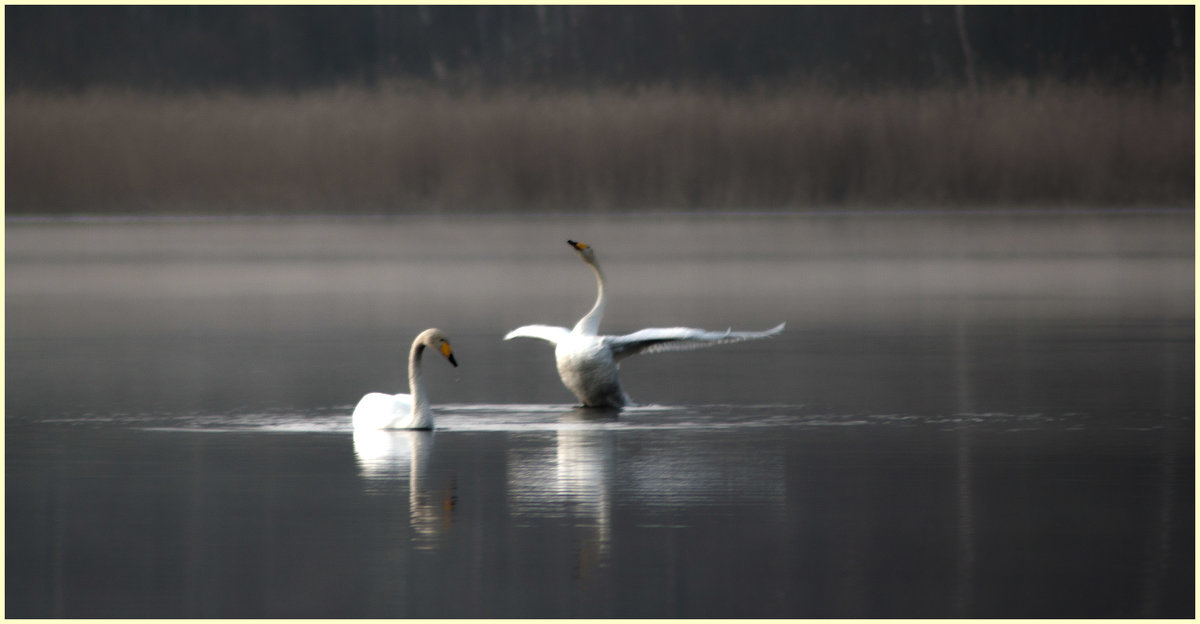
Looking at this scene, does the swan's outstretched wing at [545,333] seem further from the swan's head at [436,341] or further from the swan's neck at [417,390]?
the swan's neck at [417,390]

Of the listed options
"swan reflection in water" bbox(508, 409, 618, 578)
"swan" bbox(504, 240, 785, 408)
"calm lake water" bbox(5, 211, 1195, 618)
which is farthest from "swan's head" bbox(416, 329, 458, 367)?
"swan" bbox(504, 240, 785, 408)

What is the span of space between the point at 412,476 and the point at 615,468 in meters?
→ 1.00

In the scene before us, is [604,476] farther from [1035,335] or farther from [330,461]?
[1035,335]

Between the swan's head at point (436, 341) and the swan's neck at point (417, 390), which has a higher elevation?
the swan's head at point (436, 341)

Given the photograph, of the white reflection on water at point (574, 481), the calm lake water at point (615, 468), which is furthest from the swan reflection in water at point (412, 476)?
the white reflection on water at point (574, 481)

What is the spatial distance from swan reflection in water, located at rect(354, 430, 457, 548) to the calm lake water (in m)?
0.03

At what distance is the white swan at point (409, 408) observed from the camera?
12.9 meters

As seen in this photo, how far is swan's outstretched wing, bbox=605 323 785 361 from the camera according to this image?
1390 cm

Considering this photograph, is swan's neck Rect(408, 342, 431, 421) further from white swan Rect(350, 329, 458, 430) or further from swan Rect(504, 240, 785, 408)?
swan Rect(504, 240, 785, 408)

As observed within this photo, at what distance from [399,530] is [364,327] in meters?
13.1

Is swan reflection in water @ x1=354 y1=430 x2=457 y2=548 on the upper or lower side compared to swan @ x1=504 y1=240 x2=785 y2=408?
lower

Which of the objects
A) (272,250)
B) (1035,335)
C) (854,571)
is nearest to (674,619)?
(854,571)

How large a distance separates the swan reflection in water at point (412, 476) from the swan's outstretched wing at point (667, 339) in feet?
5.58

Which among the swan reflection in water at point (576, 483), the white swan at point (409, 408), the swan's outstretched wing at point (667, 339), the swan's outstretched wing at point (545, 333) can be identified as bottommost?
the swan reflection in water at point (576, 483)
